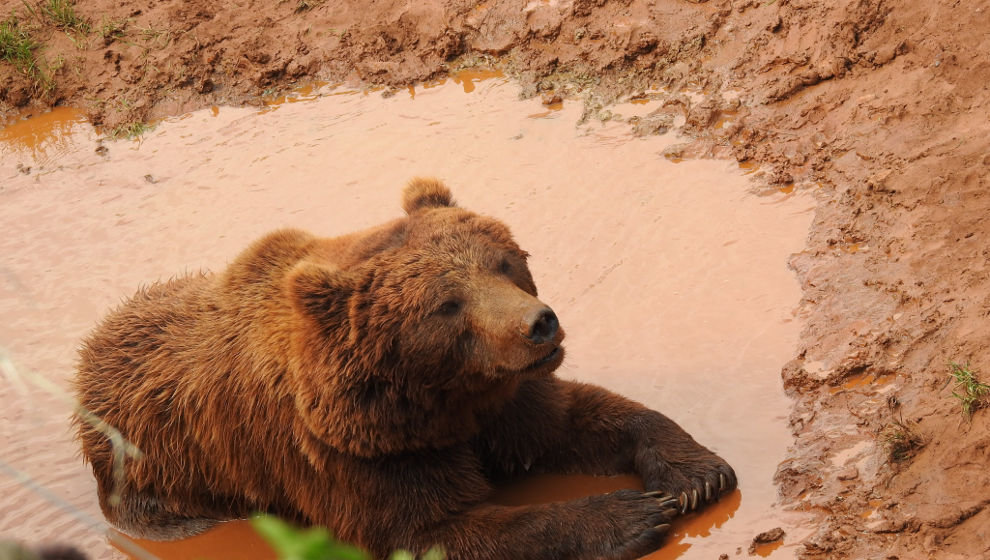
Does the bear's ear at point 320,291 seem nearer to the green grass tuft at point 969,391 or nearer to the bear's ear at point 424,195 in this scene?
the bear's ear at point 424,195

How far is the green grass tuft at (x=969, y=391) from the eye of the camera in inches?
198

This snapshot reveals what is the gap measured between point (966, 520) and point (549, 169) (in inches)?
202

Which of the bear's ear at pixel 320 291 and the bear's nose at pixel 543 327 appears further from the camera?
the bear's ear at pixel 320 291

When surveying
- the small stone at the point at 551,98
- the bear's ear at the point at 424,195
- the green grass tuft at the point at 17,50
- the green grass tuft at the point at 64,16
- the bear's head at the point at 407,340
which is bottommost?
the bear's head at the point at 407,340

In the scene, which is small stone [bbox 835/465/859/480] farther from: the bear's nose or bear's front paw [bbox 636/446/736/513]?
the bear's nose

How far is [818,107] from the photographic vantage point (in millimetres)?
8594

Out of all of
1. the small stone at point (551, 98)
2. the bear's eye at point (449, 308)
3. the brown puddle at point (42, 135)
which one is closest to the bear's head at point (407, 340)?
the bear's eye at point (449, 308)

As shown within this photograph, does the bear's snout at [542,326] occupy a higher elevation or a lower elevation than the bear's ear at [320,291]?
lower

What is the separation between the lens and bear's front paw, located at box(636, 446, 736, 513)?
5.45 m

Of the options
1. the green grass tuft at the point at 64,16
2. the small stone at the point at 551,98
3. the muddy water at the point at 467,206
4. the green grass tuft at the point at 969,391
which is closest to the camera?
the green grass tuft at the point at 969,391

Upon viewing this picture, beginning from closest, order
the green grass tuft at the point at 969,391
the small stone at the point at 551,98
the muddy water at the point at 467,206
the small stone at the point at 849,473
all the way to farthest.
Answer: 1. the green grass tuft at the point at 969,391
2. the small stone at the point at 849,473
3. the muddy water at the point at 467,206
4. the small stone at the point at 551,98

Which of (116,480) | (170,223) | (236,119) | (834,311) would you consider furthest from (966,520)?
(236,119)

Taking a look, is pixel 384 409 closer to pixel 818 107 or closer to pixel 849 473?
pixel 849 473

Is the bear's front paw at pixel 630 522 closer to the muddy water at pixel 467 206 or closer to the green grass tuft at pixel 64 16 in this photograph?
the muddy water at pixel 467 206
